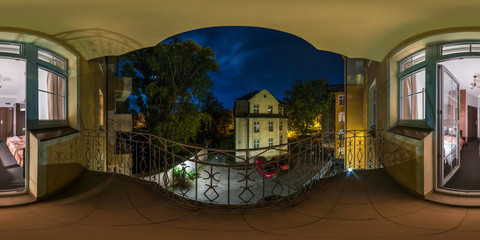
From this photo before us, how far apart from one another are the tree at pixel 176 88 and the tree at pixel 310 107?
8808 mm

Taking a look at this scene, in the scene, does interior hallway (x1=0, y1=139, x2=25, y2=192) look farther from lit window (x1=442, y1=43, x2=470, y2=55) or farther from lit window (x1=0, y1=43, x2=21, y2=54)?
lit window (x1=442, y1=43, x2=470, y2=55)

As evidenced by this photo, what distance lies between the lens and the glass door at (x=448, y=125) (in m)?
3.03

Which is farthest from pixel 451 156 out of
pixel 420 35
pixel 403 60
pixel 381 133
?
pixel 420 35

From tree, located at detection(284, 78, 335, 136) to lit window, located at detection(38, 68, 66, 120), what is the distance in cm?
1506

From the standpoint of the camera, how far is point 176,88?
998cm

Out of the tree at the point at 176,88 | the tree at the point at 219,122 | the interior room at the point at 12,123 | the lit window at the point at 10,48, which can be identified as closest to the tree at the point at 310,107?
the tree at the point at 219,122

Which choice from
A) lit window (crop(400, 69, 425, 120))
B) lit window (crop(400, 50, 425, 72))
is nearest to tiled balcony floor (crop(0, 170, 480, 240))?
lit window (crop(400, 69, 425, 120))

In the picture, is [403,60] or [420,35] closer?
[420,35]

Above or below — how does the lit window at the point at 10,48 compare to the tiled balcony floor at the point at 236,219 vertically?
above

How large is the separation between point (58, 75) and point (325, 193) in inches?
191

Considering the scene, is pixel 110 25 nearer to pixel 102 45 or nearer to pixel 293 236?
pixel 102 45

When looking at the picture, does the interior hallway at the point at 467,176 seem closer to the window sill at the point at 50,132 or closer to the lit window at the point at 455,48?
the lit window at the point at 455,48

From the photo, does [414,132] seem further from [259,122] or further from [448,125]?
[259,122]

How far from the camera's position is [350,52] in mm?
3836
